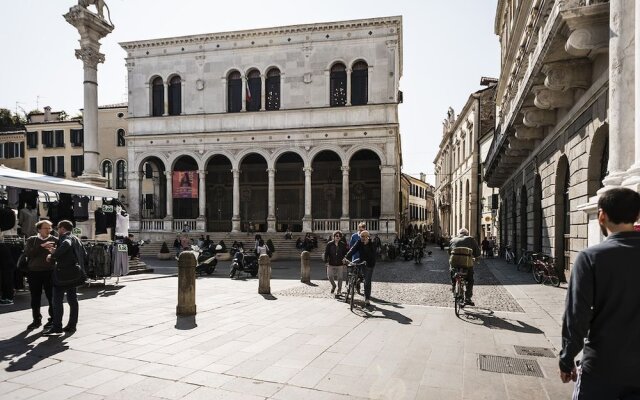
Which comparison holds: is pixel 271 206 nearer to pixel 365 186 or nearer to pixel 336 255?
pixel 365 186

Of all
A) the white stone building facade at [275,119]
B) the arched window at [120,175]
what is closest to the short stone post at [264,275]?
the white stone building facade at [275,119]

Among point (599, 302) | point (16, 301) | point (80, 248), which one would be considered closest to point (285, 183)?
point (16, 301)

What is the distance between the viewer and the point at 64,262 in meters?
6.79

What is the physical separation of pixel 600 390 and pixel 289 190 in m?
32.2

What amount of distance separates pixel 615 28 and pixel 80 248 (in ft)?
30.1

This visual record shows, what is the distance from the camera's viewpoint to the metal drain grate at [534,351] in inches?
239

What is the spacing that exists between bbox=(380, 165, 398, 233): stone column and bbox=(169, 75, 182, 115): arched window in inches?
635

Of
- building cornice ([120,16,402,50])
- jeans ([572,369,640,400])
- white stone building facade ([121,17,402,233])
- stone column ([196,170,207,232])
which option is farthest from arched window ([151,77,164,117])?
jeans ([572,369,640,400])

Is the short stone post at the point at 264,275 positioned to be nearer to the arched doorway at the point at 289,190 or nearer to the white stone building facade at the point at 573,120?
the white stone building facade at the point at 573,120

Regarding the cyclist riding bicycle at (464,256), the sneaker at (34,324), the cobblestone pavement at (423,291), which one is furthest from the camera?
the cobblestone pavement at (423,291)

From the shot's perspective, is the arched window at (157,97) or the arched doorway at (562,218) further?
the arched window at (157,97)

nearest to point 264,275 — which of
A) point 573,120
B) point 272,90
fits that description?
point 573,120

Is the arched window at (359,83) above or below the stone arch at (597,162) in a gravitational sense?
above

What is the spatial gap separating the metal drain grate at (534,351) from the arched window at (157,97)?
3116 centimetres
